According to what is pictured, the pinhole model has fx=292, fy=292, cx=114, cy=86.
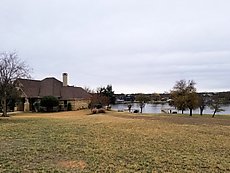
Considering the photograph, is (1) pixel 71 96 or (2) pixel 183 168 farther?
(1) pixel 71 96

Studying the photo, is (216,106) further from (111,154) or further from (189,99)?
(111,154)

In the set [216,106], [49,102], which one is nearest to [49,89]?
[49,102]

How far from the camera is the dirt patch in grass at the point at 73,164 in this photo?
314 inches

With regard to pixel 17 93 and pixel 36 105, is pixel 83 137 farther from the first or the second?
pixel 36 105

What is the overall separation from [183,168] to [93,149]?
3619mm

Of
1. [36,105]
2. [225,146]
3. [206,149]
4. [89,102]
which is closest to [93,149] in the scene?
[206,149]

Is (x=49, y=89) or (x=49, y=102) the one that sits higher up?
(x=49, y=89)

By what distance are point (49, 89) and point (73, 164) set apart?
38.0 m

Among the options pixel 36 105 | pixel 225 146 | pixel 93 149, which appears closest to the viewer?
pixel 93 149

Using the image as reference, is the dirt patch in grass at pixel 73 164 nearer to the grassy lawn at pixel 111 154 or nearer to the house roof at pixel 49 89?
the grassy lawn at pixel 111 154

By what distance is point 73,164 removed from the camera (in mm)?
8297

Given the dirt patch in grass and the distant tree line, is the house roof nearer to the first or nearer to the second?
the distant tree line

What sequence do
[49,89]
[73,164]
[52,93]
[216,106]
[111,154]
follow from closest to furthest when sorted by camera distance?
1. [73,164]
2. [111,154]
3. [52,93]
4. [49,89]
5. [216,106]

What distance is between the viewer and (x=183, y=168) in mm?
8297
